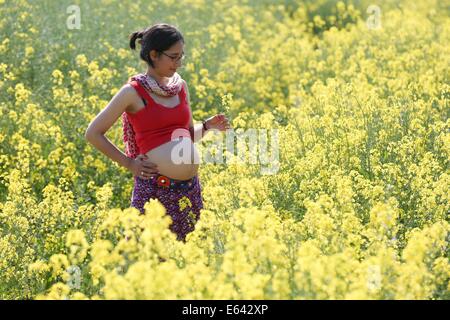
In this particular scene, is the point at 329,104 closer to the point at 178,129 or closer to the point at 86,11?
the point at 178,129

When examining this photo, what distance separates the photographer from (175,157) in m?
4.01

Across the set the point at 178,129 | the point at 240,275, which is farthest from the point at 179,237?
the point at 240,275

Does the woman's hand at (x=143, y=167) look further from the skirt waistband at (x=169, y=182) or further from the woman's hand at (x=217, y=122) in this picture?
the woman's hand at (x=217, y=122)

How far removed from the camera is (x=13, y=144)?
6078 mm

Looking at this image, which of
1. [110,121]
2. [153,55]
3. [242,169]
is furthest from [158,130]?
[242,169]

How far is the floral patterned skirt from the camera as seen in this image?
4062mm

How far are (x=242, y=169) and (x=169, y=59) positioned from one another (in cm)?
127

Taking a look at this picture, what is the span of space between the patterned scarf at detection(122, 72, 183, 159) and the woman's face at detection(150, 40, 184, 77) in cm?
8

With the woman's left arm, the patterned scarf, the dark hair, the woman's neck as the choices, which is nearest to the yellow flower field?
the woman's left arm

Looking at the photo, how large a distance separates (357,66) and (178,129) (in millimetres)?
4913

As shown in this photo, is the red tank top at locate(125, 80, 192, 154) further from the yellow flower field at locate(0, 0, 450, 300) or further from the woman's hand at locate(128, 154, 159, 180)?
the yellow flower field at locate(0, 0, 450, 300)

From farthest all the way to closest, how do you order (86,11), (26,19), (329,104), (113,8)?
(113,8) → (86,11) → (26,19) → (329,104)

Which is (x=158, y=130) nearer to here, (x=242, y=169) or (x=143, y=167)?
(x=143, y=167)

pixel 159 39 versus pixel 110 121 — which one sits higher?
pixel 159 39
